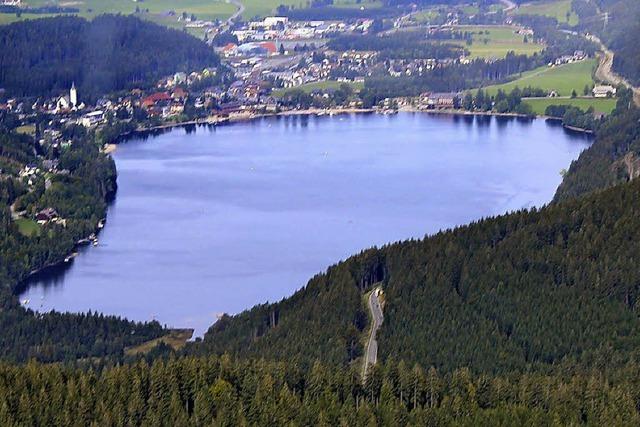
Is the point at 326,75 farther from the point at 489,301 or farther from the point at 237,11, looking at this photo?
the point at 489,301

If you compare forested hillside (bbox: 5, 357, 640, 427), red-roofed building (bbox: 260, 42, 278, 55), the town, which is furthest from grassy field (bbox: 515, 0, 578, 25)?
forested hillside (bbox: 5, 357, 640, 427)

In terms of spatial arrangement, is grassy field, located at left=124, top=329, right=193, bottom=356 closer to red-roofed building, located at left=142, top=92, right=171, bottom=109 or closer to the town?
the town

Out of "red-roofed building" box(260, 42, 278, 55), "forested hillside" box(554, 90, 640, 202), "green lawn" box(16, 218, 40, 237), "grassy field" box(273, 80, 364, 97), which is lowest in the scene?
"grassy field" box(273, 80, 364, 97)

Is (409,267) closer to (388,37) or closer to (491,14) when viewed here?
(388,37)

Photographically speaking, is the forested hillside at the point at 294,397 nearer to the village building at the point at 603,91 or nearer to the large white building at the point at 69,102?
the village building at the point at 603,91

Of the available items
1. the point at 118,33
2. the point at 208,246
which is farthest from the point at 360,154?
the point at 118,33

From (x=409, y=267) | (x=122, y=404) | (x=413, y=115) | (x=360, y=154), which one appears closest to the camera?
(x=122, y=404)
